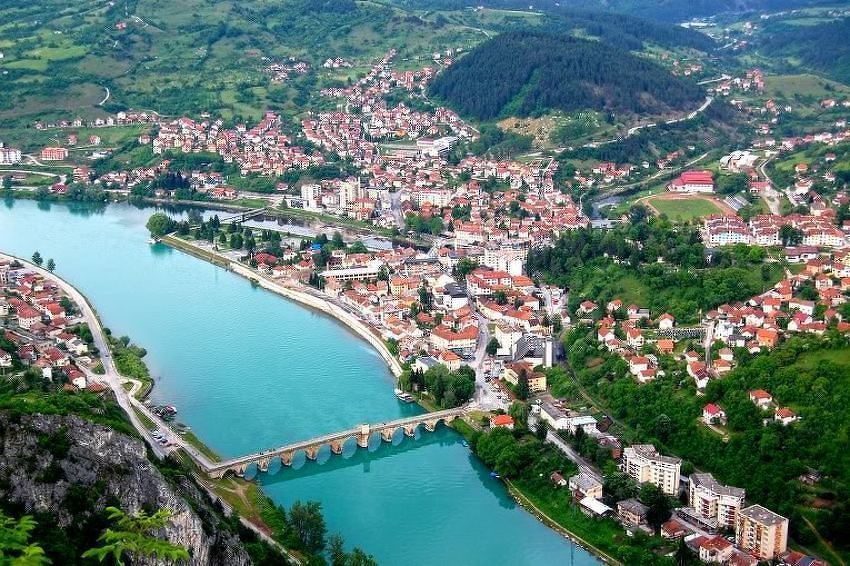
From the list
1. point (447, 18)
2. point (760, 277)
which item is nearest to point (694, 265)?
point (760, 277)

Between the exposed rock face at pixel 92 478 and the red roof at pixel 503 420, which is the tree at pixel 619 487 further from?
the exposed rock face at pixel 92 478

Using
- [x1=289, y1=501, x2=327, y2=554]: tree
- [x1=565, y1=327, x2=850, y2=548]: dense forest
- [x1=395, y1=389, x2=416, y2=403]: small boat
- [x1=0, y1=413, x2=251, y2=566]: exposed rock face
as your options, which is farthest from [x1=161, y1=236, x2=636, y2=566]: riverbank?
[x1=0, y1=413, x2=251, y2=566]: exposed rock face

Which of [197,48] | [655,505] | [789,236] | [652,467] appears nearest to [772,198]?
[789,236]

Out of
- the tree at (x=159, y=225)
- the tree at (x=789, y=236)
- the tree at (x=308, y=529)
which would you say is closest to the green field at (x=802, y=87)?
the tree at (x=789, y=236)

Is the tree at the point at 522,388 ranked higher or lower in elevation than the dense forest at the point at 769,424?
lower

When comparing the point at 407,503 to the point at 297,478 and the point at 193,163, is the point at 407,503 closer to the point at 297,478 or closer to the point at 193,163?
the point at 297,478

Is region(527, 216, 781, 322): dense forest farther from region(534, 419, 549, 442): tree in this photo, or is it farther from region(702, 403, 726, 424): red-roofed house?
region(534, 419, 549, 442): tree

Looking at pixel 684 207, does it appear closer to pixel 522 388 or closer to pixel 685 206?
pixel 685 206
